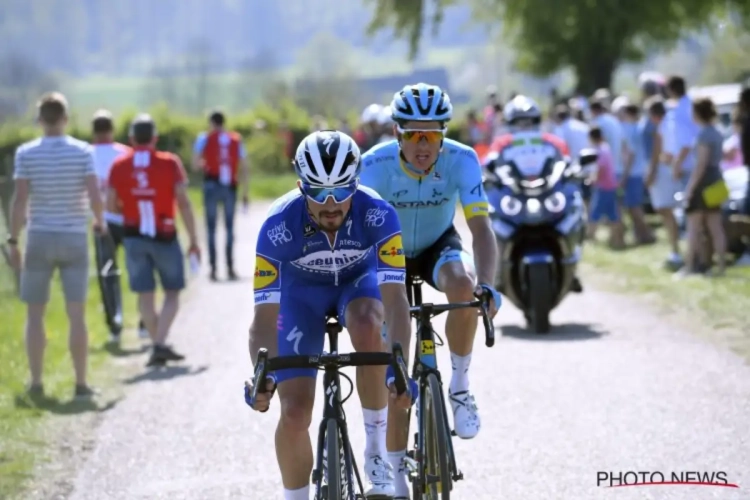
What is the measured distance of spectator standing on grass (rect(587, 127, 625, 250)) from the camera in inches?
827

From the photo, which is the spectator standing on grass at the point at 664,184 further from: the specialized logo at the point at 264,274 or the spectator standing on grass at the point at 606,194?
the specialized logo at the point at 264,274

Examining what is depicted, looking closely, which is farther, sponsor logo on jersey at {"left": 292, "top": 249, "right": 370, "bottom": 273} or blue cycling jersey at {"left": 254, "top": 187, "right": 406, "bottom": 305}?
sponsor logo on jersey at {"left": 292, "top": 249, "right": 370, "bottom": 273}

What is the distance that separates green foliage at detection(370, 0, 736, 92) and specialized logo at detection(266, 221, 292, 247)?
2144cm

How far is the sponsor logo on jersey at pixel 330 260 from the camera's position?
660 cm

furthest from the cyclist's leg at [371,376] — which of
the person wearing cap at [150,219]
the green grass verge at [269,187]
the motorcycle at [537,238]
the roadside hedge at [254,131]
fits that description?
the roadside hedge at [254,131]

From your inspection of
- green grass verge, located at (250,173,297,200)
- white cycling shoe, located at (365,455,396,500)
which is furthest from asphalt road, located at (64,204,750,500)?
green grass verge, located at (250,173,297,200)

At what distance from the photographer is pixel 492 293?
22.4 feet

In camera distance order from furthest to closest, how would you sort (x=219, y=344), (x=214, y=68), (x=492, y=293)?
1. (x=214, y=68)
2. (x=219, y=344)
3. (x=492, y=293)

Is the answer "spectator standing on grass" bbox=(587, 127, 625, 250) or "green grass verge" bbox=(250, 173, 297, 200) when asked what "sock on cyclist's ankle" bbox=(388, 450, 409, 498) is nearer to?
"spectator standing on grass" bbox=(587, 127, 625, 250)

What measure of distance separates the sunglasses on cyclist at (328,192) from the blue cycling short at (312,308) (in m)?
0.62

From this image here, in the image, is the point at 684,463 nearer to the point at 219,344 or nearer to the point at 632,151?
the point at 219,344

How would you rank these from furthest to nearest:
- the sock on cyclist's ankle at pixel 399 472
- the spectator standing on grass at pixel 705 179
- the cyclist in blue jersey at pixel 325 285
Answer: the spectator standing on grass at pixel 705 179
the sock on cyclist's ankle at pixel 399 472
the cyclist in blue jersey at pixel 325 285

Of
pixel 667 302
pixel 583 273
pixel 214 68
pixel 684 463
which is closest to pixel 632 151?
pixel 583 273

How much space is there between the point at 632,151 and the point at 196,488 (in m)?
13.7
